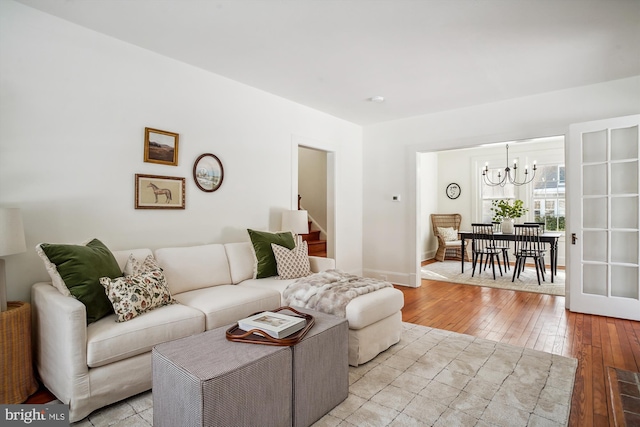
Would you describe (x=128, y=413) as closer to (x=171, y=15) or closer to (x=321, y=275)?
(x=321, y=275)

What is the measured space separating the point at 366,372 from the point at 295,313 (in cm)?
74

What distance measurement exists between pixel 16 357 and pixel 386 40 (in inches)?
135

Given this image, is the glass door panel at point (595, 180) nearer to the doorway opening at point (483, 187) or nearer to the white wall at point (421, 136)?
the white wall at point (421, 136)

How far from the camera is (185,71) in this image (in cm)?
336

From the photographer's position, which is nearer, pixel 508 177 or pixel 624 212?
pixel 624 212

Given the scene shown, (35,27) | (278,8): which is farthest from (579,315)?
(35,27)

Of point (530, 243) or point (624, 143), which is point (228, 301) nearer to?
point (624, 143)

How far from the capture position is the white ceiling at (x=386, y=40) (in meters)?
2.44

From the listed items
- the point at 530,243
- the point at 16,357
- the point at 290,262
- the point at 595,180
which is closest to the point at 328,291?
the point at 290,262

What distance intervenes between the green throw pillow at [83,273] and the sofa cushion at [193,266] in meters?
0.62

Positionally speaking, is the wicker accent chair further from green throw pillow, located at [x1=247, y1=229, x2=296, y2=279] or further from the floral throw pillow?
the floral throw pillow

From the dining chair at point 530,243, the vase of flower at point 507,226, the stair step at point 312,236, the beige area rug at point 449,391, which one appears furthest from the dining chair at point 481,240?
the beige area rug at point 449,391

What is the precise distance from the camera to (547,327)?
3.45m

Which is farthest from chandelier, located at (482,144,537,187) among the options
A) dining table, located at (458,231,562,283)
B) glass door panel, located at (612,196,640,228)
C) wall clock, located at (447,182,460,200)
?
glass door panel, located at (612,196,640,228)
